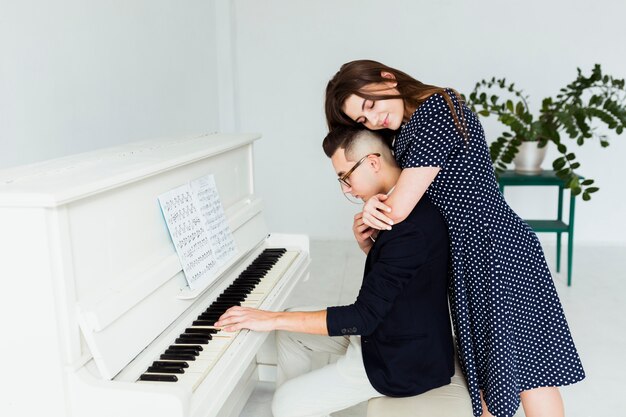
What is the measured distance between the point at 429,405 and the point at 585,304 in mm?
2423

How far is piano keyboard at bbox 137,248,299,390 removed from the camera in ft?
4.85

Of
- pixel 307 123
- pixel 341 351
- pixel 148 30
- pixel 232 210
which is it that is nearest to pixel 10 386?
pixel 341 351

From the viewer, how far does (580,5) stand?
183 inches

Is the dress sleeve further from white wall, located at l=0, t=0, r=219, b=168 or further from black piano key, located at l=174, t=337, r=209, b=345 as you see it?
white wall, located at l=0, t=0, r=219, b=168

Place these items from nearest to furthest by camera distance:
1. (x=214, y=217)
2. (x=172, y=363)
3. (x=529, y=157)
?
(x=172, y=363)
(x=214, y=217)
(x=529, y=157)

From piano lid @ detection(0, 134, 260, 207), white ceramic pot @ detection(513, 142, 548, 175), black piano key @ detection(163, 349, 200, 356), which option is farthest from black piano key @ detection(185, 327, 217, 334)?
white ceramic pot @ detection(513, 142, 548, 175)

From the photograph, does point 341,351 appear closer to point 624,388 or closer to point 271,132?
point 624,388

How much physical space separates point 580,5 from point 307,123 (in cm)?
212

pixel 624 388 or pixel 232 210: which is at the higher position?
pixel 232 210

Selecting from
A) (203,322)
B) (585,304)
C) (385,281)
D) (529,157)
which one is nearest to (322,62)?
(529,157)

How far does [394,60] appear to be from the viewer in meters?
4.86

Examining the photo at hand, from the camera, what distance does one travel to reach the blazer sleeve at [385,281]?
159 centimetres

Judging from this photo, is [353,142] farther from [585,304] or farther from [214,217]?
[585,304]

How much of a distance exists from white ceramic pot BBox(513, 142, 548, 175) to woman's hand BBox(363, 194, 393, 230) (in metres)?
2.60
